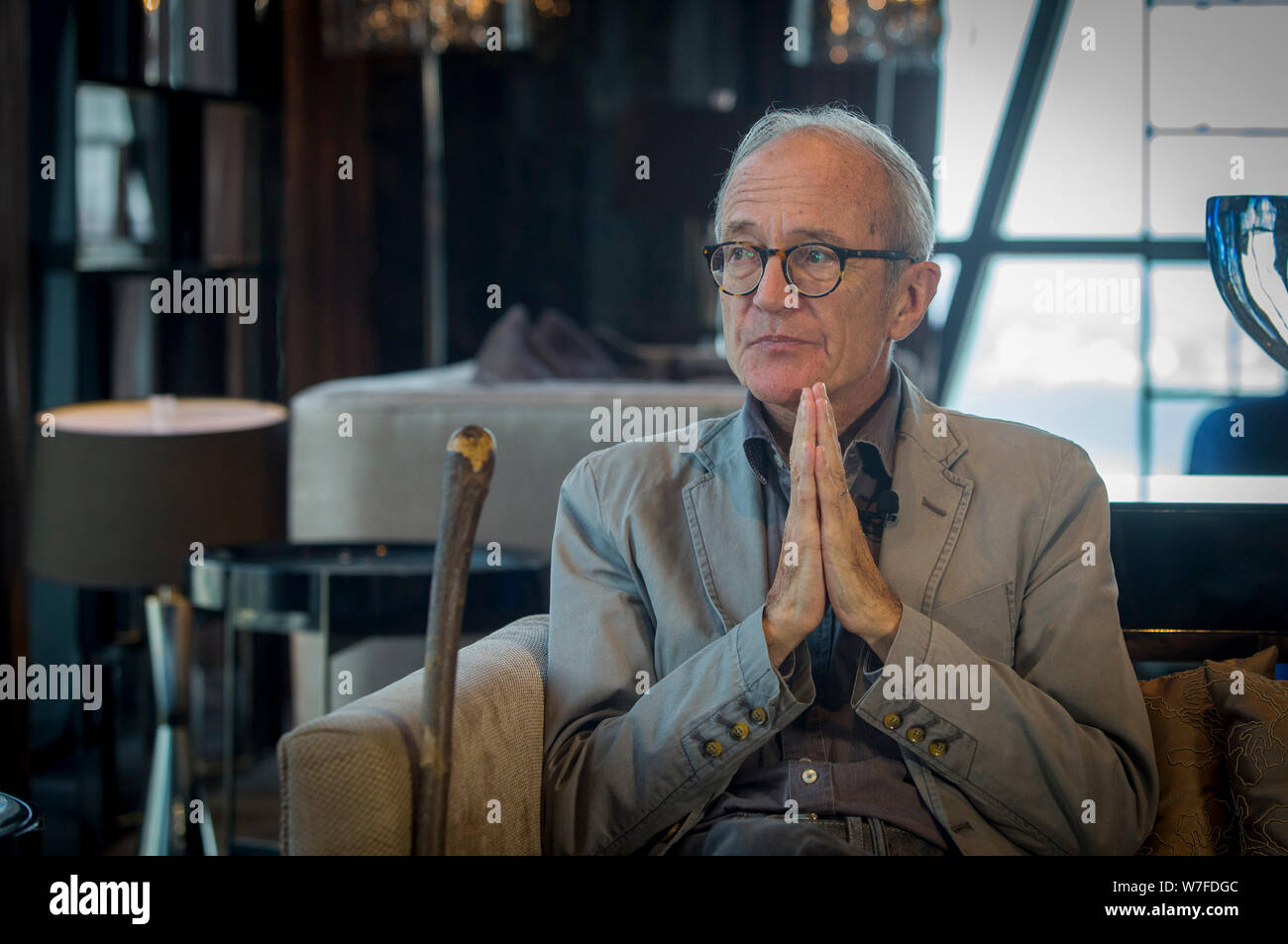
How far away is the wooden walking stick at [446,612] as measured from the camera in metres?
1.27

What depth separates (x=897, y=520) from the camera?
1.55 metres

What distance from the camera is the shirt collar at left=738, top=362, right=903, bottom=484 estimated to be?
1.57 m

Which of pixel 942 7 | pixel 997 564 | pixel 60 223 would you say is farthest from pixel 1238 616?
pixel 942 7

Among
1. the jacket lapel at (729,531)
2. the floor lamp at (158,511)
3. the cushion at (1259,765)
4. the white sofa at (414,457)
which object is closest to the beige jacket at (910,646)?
the jacket lapel at (729,531)

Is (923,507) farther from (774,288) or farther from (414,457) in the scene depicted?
(414,457)

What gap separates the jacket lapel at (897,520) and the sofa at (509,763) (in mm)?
268

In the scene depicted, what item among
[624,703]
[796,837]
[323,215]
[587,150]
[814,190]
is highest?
[587,150]

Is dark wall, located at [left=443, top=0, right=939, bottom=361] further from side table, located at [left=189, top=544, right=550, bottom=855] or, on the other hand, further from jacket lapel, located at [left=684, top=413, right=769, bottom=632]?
jacket lapel, located at [left=684, top=413, right=769, bottom=632]

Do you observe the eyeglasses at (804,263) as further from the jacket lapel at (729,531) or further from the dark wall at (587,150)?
the dark wall at (587,150)

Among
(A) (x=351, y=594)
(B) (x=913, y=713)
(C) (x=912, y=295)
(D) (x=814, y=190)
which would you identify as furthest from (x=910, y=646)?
(A) (x=351, y=594)

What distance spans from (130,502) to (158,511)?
0.05 m

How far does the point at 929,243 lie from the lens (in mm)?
1583

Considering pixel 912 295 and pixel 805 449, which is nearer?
pixel 805 449

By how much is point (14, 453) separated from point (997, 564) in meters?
2.14
